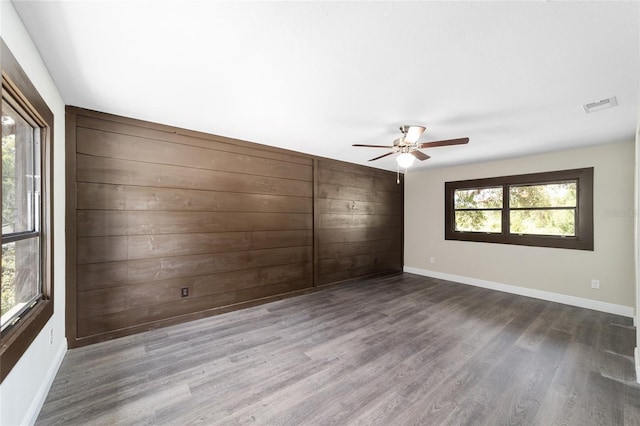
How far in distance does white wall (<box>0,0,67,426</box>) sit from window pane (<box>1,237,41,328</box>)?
0.25 metres

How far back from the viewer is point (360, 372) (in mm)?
2125

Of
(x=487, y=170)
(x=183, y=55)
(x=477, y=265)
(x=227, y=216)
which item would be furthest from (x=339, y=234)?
(x=183, y=55)

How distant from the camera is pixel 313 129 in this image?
3096 millimetres

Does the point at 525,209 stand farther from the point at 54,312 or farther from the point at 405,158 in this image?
the point at 54,312

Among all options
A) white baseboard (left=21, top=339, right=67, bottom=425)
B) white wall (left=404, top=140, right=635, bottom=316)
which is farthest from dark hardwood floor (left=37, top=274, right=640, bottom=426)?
white wall (left=404, top=140, right=635, bottom=316)

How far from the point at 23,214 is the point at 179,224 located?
4.57 ft

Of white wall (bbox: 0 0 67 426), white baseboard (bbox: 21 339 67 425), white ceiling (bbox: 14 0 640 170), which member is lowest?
white baseboard (bbox: 21 339 67 425)

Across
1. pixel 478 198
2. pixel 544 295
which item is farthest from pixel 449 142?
pixel 544 295

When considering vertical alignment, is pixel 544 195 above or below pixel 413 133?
below

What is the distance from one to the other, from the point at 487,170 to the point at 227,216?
4575mm

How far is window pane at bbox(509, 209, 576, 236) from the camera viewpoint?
12.8 ft

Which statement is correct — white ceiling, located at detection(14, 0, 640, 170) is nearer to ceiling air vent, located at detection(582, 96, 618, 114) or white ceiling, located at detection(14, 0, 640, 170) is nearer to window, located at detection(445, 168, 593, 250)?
ceiling air vent, located at detection(582, 96, 618, 114)

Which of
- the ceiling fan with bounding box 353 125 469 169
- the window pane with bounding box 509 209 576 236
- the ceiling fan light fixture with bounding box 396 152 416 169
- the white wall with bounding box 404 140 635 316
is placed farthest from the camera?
the window pane with bounding box 509 209 576 236

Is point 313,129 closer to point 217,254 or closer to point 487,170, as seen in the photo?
point 217,254
